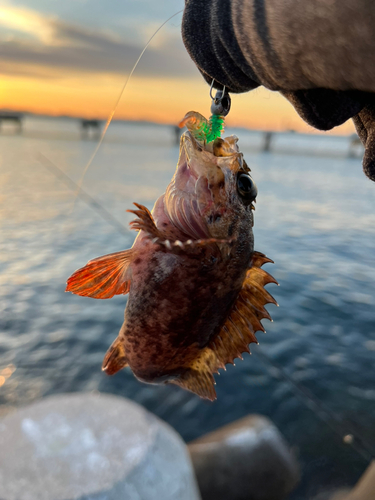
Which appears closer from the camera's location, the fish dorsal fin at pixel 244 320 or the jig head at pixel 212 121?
the jig head at pixel 212 121

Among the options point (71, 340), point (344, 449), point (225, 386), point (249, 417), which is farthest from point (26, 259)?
point (344, 449)

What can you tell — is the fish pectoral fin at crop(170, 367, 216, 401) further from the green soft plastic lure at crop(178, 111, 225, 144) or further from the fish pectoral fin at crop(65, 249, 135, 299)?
the green soft plastic lure at crop(178, 111, 225, 144)

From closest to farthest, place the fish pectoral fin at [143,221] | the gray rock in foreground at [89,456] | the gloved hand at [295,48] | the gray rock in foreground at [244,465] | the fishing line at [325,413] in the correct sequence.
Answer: the gloved hand at [295,48]
the fish pectoral fin at [143,221]
the gray rock in foreground at [89,456]
the gray rock in foreground at [244,465]
the fishing line at [325,413]

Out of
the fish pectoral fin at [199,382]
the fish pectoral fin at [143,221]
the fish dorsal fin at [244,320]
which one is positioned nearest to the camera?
the fish pectoral fin at [143,221]

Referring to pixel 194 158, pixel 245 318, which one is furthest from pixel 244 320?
pixel 194 158

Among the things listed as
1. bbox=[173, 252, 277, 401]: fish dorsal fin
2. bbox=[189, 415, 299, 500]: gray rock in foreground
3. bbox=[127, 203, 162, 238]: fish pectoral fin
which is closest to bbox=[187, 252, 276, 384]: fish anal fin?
bbox=[173, 252, 277, 401]: fish dorsal fin

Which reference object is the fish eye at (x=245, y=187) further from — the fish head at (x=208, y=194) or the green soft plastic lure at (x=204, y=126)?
the green soft plastic lure at (x=204, y=126)

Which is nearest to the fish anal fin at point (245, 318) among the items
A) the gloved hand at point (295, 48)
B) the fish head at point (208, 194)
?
the fish head at point (208, 194)
